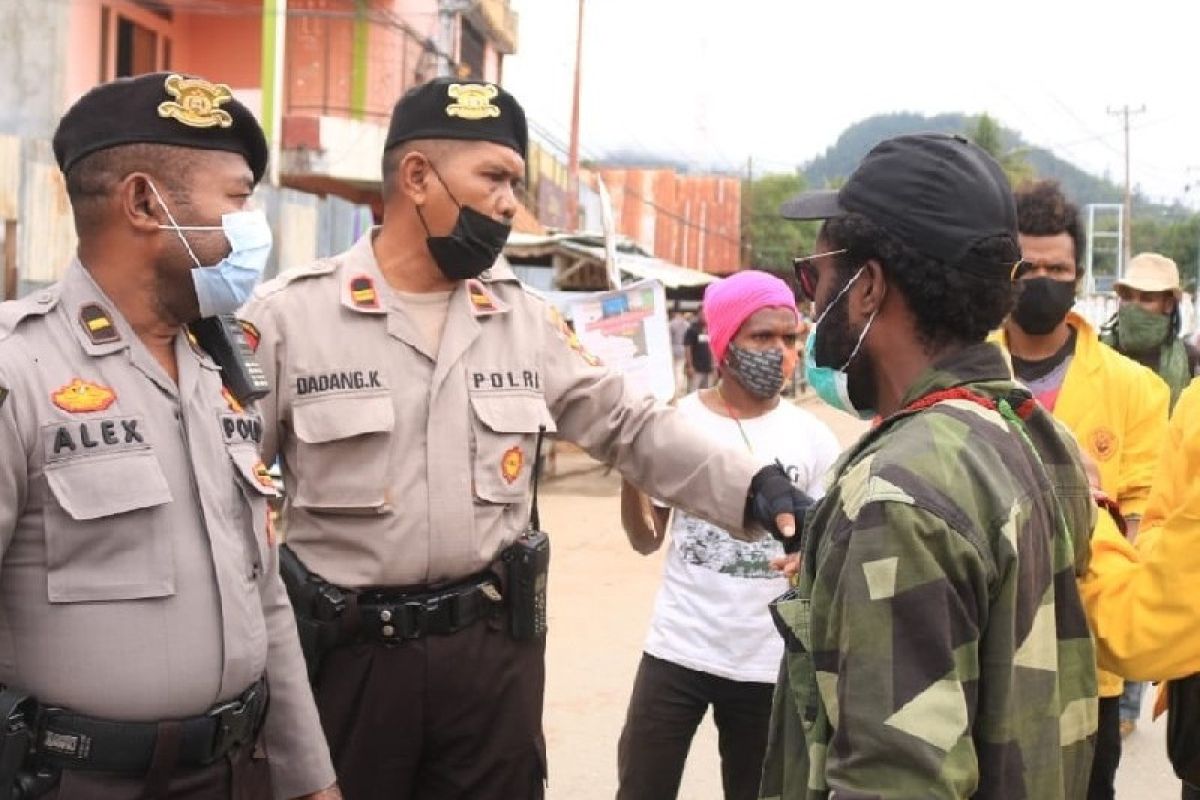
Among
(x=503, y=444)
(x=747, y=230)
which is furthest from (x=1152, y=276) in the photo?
(x=747, y=230)

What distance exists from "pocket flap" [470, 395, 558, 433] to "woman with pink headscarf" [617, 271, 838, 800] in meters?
0.61

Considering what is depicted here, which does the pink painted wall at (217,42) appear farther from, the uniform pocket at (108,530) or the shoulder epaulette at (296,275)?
the uniform pocket at (108,530)

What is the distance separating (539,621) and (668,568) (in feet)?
2.99

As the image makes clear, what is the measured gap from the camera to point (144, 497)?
7.55 feet

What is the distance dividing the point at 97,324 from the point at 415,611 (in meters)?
1.05

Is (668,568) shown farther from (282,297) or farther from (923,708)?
(923,708)

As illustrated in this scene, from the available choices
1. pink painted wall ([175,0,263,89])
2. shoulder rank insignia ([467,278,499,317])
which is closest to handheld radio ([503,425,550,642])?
shoulder rank insignia ([467,278,499,317])

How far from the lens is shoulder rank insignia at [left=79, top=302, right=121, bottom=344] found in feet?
7.79

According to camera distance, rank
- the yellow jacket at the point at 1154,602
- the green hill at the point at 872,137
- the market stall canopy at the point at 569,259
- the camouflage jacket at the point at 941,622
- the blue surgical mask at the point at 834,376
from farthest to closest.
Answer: the green hill at the point at 872,137, the market stall canopy at the point at 569,259, the yellow jacket at the point at 1154,602, the blue surgical mask at the point at 834,376, the camouflage jacket at the point at 941,622

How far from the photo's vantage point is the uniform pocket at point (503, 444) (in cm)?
320

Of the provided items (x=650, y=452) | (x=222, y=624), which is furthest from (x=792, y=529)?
(x=222, y=624)

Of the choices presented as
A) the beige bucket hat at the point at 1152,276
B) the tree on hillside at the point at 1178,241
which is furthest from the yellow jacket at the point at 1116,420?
the tree on hillside at the point at 1178,241

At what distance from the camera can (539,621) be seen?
10.7 feet

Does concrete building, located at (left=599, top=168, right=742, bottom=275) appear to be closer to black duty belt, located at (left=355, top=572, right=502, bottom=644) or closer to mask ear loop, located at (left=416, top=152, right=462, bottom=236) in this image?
mask ear loop, located at (left=416, top=152, right=462, bottom=236)
